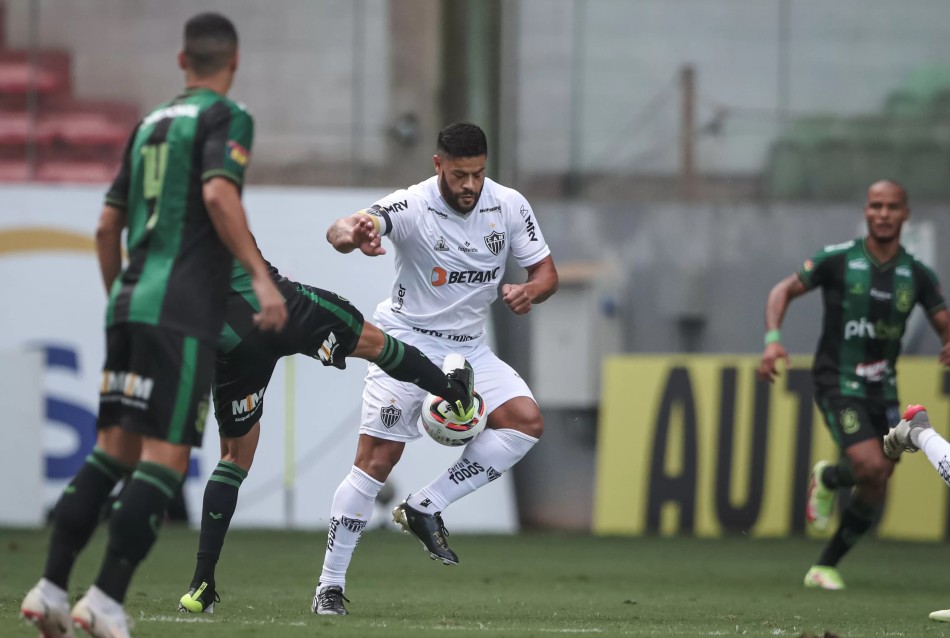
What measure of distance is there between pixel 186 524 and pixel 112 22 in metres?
5.28

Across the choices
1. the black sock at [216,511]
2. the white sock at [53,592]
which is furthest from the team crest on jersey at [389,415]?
the white sock at [53,592]

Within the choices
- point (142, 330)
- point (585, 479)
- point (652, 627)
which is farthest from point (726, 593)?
point (585, 479)

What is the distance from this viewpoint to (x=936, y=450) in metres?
6.83

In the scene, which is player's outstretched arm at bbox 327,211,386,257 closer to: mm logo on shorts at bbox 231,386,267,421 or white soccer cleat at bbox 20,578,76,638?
mm logo on shorts at bbox 231,386,267,421

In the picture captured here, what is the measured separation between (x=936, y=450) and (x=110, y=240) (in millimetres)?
3835

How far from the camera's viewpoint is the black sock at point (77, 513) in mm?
4840

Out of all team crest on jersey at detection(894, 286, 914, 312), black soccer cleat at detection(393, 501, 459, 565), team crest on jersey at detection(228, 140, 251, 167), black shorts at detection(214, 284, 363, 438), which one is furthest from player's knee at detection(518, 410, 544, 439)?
team crest on jersey at detection(894, 286, 914, 312)

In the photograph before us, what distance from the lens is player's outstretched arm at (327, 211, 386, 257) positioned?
632 cm

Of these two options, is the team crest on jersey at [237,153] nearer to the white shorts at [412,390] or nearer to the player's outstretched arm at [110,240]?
the player's outstretched arm at [110,240]

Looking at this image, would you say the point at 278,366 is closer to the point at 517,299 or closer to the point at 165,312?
the point at 517,299

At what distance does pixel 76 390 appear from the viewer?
43.4ft

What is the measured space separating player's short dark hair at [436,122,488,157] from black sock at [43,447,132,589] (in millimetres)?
2453

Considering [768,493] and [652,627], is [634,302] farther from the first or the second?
[652,627]

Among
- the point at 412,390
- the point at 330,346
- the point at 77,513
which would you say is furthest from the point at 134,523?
the point at 412,390
